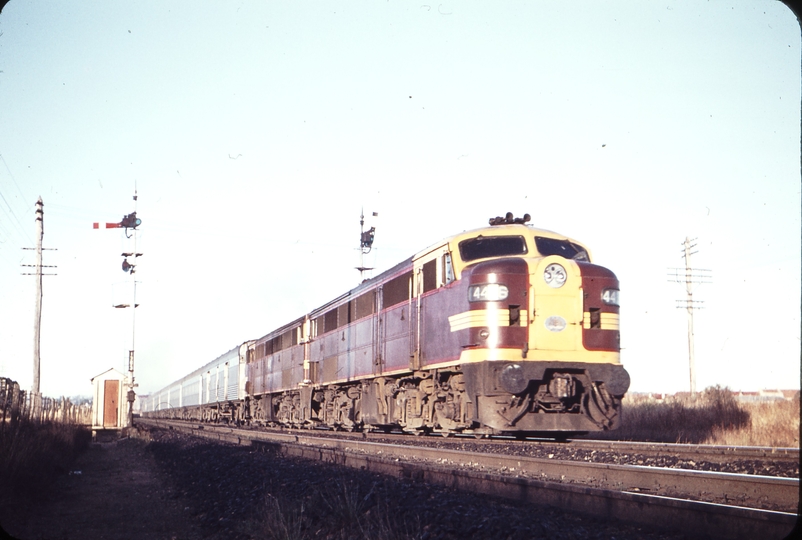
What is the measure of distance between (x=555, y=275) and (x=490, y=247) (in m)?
1.60

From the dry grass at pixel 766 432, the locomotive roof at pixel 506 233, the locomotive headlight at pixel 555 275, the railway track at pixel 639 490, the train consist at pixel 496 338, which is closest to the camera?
the railway track at pixel 639 490

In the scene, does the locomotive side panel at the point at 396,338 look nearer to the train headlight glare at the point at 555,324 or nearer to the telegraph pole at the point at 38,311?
the train headlight glare at the point at 555,324

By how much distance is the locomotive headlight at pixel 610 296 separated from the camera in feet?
42.2

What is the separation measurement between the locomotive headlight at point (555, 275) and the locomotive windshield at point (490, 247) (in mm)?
1064

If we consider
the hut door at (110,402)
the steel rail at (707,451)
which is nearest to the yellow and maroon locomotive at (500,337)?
the steel rail at (707,451)

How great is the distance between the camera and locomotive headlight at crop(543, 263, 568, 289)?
1259 centimetres

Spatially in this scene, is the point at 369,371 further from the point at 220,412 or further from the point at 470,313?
the point at 220,412

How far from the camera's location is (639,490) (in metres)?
8.46

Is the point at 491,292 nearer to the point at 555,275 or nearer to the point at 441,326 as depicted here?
the point at 555,275

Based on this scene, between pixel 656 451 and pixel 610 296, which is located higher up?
pixel 610 296

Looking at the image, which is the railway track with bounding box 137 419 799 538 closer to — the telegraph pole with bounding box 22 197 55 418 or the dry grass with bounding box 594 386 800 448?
the dry grass with bounding box 594 386 800 448

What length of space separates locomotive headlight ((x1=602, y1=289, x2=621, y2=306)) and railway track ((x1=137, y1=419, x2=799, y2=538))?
347 cm

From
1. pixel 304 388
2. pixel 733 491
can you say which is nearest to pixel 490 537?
pixel 733 491

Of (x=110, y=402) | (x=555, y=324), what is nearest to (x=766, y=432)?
(x=555, y=324)
